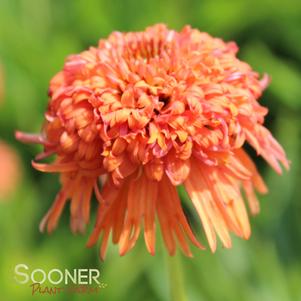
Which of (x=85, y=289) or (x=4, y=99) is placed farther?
(x=4, y=99)

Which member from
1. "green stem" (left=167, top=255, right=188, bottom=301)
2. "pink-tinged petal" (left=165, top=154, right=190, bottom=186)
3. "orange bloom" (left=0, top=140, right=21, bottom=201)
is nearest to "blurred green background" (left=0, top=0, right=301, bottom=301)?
"orange bloom" (left=0, top=140, right=21, bottom=201)

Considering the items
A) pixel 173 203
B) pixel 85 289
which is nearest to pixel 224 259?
pixel 85 289

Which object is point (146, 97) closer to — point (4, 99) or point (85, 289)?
point (85, 289)

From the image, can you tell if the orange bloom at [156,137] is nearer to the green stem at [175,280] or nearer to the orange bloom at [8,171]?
the green stem at [175,280]

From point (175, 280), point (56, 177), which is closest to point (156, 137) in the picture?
point (175, 280)

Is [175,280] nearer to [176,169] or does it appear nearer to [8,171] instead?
[176,169]

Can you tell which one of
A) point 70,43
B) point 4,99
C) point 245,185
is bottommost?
point 4,99
